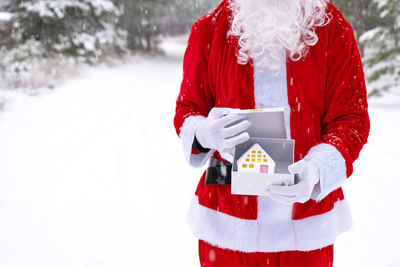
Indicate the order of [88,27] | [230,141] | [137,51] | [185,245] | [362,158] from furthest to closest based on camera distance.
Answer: [137,51] → [88,27] → [362,158] → [185,245] → [230,141]

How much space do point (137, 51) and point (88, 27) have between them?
6848mm

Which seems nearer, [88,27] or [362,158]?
[362,158]

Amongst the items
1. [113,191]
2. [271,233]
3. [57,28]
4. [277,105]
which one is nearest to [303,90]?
[277,105]

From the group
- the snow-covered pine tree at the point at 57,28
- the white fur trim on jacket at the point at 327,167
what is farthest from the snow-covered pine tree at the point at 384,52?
the snow-covered pine tree at the point at 57,28

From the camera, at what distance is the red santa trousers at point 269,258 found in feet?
4.38

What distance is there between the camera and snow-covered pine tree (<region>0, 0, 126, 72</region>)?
35.6 feet

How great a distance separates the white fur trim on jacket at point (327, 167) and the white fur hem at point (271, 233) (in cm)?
17

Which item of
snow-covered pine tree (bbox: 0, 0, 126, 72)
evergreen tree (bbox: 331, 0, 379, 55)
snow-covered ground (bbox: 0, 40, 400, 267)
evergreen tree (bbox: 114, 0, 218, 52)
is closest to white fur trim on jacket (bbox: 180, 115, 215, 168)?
snow-covered ground (bbox: 0, 40, 400, 267)

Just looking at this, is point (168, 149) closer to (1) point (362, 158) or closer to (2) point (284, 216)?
(1) point (362, 158)

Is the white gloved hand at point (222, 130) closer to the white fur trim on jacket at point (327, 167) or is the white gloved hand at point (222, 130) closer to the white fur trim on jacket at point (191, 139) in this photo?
the white fur trim on jacket at point (191, 139)

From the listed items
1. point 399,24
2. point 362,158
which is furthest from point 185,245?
point 399,24

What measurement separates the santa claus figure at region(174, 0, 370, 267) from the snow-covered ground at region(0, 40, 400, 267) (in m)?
1.70

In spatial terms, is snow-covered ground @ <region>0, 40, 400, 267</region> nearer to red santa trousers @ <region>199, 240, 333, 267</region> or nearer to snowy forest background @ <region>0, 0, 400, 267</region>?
snowy forest background @ <region>0, 0, 400, 267</region>

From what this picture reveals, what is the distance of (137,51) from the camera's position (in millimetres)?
19875
